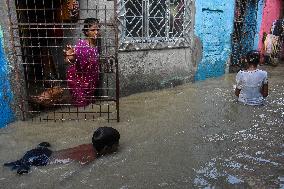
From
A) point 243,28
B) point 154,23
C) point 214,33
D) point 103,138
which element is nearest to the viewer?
point 103,138

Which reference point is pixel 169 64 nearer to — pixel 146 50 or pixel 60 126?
pixel 146 50

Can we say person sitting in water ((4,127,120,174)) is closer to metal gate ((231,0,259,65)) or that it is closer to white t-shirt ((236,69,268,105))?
white t-shirt ((236,69,268,105))

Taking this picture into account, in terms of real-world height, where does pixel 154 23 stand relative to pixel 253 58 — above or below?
above

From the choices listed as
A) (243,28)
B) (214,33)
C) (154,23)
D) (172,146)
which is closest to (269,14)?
(243,28)

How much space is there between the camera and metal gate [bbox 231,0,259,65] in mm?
9727

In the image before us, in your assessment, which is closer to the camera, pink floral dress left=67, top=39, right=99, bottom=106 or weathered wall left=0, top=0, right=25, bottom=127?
weathered wall left=0, top=0, right=25, bottom=127

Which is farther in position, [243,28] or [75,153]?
[243,28]

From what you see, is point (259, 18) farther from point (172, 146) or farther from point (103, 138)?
point (103, 138)

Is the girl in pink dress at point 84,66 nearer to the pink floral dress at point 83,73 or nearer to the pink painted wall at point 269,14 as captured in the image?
the pink floral dress at point 83,73

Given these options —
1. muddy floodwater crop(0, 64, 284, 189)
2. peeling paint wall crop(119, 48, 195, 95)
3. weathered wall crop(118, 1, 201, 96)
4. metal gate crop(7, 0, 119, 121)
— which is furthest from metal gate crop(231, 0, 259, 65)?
metal gate crop(7, 0, 119, 121)

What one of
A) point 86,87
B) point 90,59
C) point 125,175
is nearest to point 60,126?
point 86,87

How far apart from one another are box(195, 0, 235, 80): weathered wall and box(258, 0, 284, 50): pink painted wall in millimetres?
2724

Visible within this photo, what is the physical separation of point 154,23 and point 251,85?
2623mm

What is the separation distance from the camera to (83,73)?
5.80 meters
